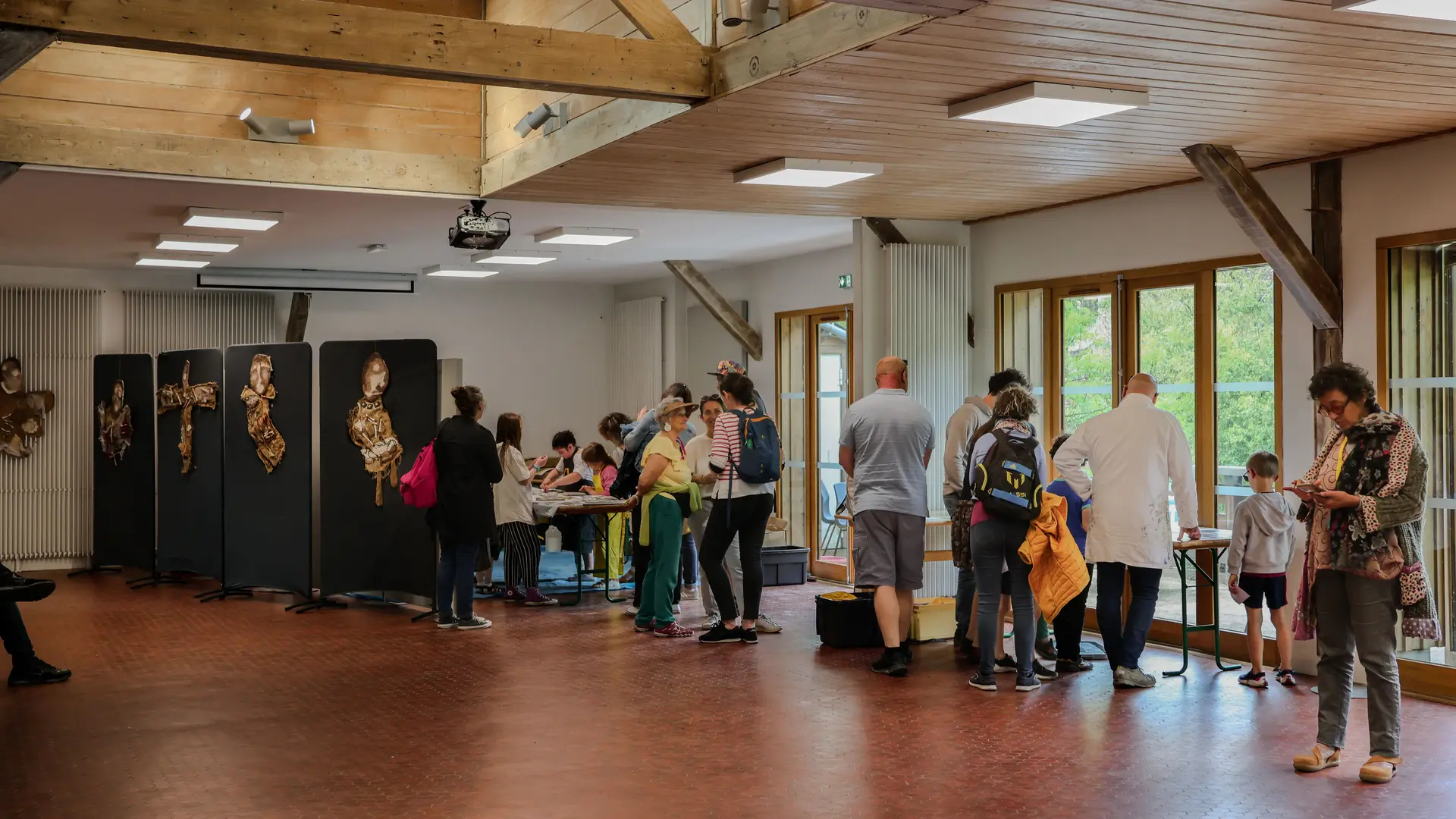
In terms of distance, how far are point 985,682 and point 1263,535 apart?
65.1 inches

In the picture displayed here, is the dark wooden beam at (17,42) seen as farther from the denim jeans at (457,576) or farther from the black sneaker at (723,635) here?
Result: the black sneaker at (723,635)

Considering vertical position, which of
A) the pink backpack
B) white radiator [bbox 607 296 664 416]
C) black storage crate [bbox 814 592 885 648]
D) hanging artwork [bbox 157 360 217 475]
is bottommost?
black storage crate [bbox 814 592 885 648]

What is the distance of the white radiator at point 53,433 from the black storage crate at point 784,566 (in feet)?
23.1

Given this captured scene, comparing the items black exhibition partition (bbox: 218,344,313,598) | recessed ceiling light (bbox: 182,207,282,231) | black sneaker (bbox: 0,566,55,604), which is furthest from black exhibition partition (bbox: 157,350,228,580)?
black sneaker (bbox: 0,566,55,604)

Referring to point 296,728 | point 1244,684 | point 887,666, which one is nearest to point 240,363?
point 296,728

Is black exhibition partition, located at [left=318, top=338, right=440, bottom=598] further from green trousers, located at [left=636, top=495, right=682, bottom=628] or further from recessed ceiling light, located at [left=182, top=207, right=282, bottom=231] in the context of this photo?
green trousers, located at [left=636, top=495, right=682, bottom=628]

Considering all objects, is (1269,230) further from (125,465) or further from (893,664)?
(125,465)

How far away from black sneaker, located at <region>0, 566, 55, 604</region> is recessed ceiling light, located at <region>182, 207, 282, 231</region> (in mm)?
2992

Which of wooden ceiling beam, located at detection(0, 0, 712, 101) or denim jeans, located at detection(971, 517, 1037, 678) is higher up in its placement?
wooden ceiling beam, located at detection(0, 0, 712, 101)

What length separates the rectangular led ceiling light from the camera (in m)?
4.34

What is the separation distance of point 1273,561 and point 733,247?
6.23m

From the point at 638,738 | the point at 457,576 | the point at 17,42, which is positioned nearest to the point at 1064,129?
the point at 638,738

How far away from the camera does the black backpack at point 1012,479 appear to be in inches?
261

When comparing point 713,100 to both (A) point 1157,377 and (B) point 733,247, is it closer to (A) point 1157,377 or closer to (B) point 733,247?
(A) point 1157,377
